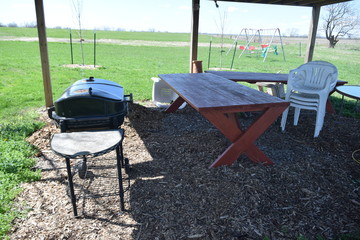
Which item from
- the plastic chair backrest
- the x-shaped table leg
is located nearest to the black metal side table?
the x-shaped table leg

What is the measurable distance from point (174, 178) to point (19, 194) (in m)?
1.49

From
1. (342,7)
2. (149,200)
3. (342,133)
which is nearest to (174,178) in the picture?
(149,200)

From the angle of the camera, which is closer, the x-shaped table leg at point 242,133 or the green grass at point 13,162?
the green grass at point 13,162

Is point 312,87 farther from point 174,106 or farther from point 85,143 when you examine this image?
point 85,143

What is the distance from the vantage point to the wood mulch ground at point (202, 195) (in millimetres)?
2162

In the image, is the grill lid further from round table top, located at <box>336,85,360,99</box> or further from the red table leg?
round table top, located at <box>336,85,360,99</box>

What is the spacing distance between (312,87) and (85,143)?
391 centimetres

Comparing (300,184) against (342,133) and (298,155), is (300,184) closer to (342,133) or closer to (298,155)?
(298,155)

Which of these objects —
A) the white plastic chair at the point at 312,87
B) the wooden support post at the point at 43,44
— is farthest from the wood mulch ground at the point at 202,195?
the wooden support post at the point at 43,44

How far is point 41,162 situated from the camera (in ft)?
10.7

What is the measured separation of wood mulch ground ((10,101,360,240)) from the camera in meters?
2.16

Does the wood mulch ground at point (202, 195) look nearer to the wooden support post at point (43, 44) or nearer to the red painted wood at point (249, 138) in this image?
the red painted wood at point (249, 138)

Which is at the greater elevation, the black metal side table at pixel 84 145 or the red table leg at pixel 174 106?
the black metal side table at pixel 84 145

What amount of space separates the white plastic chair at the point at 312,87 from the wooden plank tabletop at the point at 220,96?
3.29ft
